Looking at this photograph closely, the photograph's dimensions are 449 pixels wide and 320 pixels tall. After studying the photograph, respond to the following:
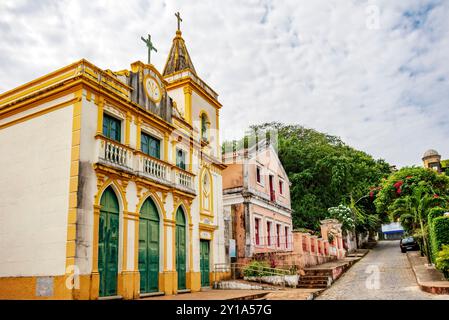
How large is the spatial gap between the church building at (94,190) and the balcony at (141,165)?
0.13 feet

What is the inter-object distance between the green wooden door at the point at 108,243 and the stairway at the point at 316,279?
8.35m

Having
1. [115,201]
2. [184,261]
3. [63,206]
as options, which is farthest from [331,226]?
[63,206]

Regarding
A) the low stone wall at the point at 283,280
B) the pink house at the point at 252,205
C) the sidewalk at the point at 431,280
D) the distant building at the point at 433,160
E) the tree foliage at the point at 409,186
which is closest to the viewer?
the sidewalk at the point at 431,280

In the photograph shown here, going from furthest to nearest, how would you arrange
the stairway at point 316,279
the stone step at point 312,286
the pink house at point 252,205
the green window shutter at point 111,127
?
the pink house at point 252,205
the stairway at point 316,279
the stone step at point 312,286
the green window shutter at point 111,127

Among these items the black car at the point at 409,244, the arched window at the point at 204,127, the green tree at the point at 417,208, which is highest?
the arched window at the point at 204,127

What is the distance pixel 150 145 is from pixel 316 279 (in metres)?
9.01

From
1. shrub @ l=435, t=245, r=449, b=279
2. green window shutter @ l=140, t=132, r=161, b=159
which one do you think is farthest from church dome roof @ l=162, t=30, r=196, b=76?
shrub @ l=435, t=245, r=449, b=279

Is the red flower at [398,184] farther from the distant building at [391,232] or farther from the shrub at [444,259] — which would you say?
the distant building at [391,232]

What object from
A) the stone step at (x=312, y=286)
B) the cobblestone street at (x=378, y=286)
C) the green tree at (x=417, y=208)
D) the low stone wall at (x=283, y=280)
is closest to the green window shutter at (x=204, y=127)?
the low stone wall at (x=283, y=280)

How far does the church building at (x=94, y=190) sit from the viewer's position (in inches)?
448

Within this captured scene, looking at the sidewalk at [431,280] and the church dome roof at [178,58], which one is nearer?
the sidewalk at [431,280]

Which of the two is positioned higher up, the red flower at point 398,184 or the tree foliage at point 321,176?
the tree foliage at point 321,176
